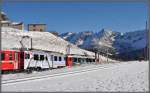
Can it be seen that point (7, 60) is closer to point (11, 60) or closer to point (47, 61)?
point (11, 60)

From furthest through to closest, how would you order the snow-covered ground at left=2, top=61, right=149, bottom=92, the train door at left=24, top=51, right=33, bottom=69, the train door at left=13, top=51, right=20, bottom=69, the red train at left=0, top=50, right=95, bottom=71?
the train door at left=24, top=51, right=33, bottom=69, the train door at left=13, top=51, right=20, bottom=69, the red train at left=0, top=50, right=95, bottom=71, the snow-covered ground at left=2, top=61, right=149, bottom=92

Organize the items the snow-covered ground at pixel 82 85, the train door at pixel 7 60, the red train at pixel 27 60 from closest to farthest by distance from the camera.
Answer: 1. the snow-covered ground at pixel 82 85
2. the train door at pixel 7 60
3. the red train at pixel 27 60

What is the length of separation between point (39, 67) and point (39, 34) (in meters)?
88.3

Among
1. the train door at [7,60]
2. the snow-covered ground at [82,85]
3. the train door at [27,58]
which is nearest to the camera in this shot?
the snow-covered ground at [82,85]

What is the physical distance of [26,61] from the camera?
1559 inches

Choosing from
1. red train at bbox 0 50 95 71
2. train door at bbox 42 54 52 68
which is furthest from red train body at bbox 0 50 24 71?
train door at bbox 42 54 52 68

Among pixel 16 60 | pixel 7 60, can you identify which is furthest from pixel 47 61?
pixel 7 60

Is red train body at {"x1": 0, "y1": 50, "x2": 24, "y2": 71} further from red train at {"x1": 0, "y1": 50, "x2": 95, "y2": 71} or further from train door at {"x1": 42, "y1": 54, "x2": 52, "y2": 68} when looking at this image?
train door at {"x1": 42, "y1": 54, "x2": 52, "y2": 68}

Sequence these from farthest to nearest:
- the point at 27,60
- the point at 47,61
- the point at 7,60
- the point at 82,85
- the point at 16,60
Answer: the point at 47,61, the point at 27,60, the point at 16,60, the point at 7,60, the point at 82,85

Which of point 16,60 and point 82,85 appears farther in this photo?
point 16,60

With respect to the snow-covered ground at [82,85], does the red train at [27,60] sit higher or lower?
higher

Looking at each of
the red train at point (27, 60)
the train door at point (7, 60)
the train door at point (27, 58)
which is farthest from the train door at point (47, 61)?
the train door at point (7, 60)

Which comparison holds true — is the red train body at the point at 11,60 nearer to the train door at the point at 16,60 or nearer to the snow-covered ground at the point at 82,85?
the train door at the point at 16,60

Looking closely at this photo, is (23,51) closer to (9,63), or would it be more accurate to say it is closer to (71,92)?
(9,63)
